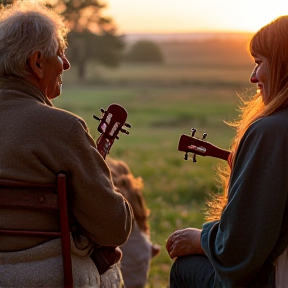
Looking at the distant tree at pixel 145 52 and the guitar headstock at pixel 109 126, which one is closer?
the guitar headstock at pixel 109 126

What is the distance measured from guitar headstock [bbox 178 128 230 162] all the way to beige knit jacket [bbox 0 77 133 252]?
0.61 m

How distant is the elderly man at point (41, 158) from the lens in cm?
304

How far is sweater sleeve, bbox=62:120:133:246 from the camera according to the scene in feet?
10.0

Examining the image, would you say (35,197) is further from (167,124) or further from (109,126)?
(167,124)

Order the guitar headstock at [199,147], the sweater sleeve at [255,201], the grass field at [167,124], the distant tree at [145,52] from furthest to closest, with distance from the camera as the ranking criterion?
1. the distant tree at [145,52]
2. the grass field at [167,124]
3. the guitar headstock at [199,147]
4. the sweater sleeve at [255,201]

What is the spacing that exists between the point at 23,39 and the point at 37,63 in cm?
12

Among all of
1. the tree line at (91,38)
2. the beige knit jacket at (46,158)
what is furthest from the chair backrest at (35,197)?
the tree line at (91,38)

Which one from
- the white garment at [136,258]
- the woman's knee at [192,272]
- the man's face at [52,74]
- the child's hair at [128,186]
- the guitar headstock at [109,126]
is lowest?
the white garment at [136,258]

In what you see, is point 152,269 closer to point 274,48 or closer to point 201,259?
point 201,259

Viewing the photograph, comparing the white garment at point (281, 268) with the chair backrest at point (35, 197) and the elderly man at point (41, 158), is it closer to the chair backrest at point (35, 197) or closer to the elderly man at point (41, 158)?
the elderly man at point (41, 158)

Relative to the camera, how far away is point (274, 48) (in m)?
3.13

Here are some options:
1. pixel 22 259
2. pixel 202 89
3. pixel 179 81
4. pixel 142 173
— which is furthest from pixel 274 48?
pixel 179 81

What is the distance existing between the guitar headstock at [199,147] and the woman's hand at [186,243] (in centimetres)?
41

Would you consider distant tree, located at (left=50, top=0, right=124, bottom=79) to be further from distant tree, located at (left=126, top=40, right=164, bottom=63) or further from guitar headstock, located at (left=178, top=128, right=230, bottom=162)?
guitar headstock, located at (left=178, top=128, right=230, bottom=162)
